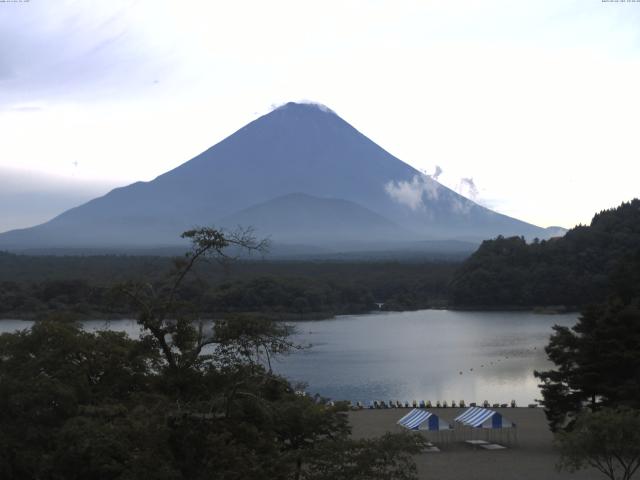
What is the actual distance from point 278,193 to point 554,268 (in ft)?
391

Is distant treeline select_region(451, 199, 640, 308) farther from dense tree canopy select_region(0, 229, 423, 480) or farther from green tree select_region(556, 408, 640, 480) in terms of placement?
dense tree canopy select_region(0, 229, 423, 480)

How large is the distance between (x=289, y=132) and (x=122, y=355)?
501 feet

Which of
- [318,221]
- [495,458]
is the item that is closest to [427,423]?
[495,458]

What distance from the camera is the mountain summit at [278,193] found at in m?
157

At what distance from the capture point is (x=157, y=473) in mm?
5590

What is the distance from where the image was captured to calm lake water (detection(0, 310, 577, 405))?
71.9 feet

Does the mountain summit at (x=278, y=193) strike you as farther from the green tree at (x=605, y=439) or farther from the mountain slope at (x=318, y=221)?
the green tree at (x=605, y=439)

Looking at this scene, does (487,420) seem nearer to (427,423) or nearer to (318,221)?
(427,423)

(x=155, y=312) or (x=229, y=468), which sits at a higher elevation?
(x=155, y=312)

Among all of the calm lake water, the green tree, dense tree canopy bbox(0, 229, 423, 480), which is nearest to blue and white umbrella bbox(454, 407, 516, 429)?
the green tree

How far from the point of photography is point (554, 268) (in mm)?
49406

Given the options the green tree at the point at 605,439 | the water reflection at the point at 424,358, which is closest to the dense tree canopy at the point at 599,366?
the green tree at the point at 605,439

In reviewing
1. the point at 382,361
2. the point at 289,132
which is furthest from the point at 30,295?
the point at 289,132

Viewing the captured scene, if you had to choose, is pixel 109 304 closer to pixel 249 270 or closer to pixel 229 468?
pixel 229 468
